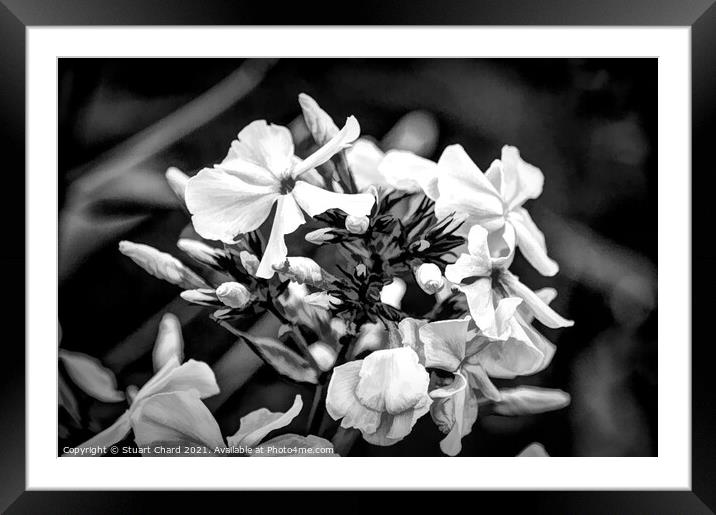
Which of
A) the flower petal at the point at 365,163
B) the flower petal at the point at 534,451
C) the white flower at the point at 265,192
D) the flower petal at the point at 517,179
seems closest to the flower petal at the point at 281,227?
the white flower at the point at 265,192

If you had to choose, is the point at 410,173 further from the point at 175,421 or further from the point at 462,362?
the point at 175,421

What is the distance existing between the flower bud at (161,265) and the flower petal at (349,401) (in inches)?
9.7

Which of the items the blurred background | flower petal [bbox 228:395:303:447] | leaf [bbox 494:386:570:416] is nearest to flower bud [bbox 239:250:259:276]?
the blurred background

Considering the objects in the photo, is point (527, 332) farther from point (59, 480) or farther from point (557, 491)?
point (59, 480)

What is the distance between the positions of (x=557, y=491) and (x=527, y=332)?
0.24 meters

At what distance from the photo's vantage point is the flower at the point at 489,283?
0.74 meters

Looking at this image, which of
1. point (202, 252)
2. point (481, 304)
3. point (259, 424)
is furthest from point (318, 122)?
point (259, 424)

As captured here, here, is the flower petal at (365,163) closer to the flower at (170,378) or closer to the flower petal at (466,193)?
the flower petal at (466,193)

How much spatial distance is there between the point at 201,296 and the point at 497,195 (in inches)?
18.6

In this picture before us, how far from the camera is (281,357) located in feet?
2.49
